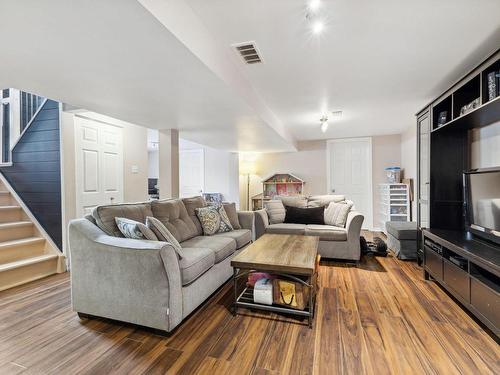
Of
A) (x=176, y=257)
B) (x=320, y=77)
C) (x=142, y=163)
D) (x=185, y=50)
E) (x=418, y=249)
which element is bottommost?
(x=418, y=249)

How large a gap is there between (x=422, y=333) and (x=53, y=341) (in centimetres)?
265

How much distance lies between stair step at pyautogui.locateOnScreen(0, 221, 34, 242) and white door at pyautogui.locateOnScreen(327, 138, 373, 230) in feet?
19.0

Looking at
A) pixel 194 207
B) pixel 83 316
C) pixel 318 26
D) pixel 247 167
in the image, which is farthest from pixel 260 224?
pixel 247 167

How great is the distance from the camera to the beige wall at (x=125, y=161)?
3412 mm

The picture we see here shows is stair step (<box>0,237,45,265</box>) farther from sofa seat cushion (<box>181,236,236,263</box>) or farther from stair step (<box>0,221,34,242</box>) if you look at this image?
sofa seat cushion (<box>181,236,236,263</box>)

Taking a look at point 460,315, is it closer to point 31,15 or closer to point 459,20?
point 459,20

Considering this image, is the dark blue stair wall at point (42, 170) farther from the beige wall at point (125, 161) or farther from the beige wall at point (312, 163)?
the beige wall at point (312, 163)

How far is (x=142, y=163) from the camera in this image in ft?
15.1

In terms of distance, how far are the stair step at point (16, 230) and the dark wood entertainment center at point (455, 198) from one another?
4932 mm

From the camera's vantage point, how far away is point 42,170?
353cm

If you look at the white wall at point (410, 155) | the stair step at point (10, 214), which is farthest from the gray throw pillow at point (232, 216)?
the white wall at point (410, 155)

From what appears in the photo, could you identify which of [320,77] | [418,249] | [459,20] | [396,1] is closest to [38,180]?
[320,77]

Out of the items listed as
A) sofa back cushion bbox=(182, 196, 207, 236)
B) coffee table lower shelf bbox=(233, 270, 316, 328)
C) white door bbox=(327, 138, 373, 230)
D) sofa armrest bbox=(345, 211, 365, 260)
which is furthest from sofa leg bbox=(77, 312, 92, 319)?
white door bbox=(327, 138, 373, 230)

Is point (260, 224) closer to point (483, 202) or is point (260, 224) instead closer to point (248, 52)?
point (248, 52)
